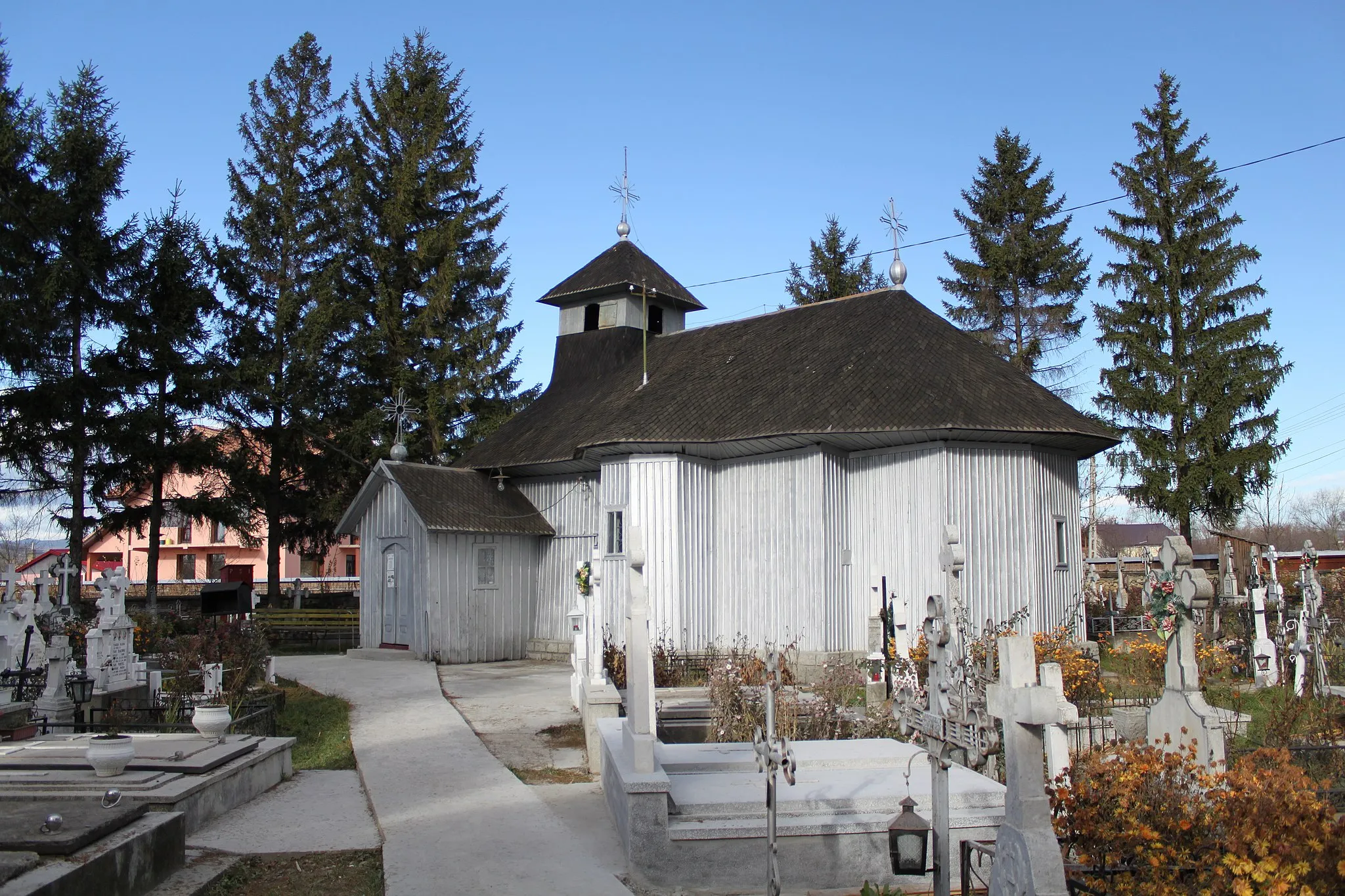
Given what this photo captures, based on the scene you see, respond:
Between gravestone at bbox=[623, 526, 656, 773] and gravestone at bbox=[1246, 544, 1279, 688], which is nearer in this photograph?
gravestone at bbox=[623, 526, 656, 773]

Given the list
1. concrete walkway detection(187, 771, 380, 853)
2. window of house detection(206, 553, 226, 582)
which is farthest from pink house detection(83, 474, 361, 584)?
concrete walkway detection(187, 771, 380, 853)

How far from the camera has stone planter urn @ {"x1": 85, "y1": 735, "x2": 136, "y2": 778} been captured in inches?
324

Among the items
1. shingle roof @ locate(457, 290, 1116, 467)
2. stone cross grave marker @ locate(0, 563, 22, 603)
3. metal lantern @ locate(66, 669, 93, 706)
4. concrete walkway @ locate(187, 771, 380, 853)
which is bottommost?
concrete walkway @ locate(187, 771, 380, 853)

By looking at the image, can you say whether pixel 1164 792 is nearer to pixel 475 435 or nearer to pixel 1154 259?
pixel 1154 259

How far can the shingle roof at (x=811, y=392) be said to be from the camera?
58.3ft

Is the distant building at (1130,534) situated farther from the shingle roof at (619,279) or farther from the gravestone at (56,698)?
the gravestone at (56,698)

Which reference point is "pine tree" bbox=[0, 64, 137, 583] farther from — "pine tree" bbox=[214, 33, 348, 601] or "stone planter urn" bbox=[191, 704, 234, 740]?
"stone planter urn" bbox=[191, 704, 234, 740]

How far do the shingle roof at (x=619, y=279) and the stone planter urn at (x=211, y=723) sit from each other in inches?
690

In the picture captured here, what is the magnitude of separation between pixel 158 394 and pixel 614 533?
588 inches

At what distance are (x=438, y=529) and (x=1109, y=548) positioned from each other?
60926 mm

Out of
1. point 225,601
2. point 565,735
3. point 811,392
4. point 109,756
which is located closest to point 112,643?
point 225,601

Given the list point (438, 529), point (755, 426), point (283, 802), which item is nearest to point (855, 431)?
point (755, 426)

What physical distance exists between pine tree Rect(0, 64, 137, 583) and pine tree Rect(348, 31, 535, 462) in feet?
25.8

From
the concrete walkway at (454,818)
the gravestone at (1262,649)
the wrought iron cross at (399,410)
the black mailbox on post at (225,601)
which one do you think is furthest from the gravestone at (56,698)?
the wrought iron cross at (399,410)
